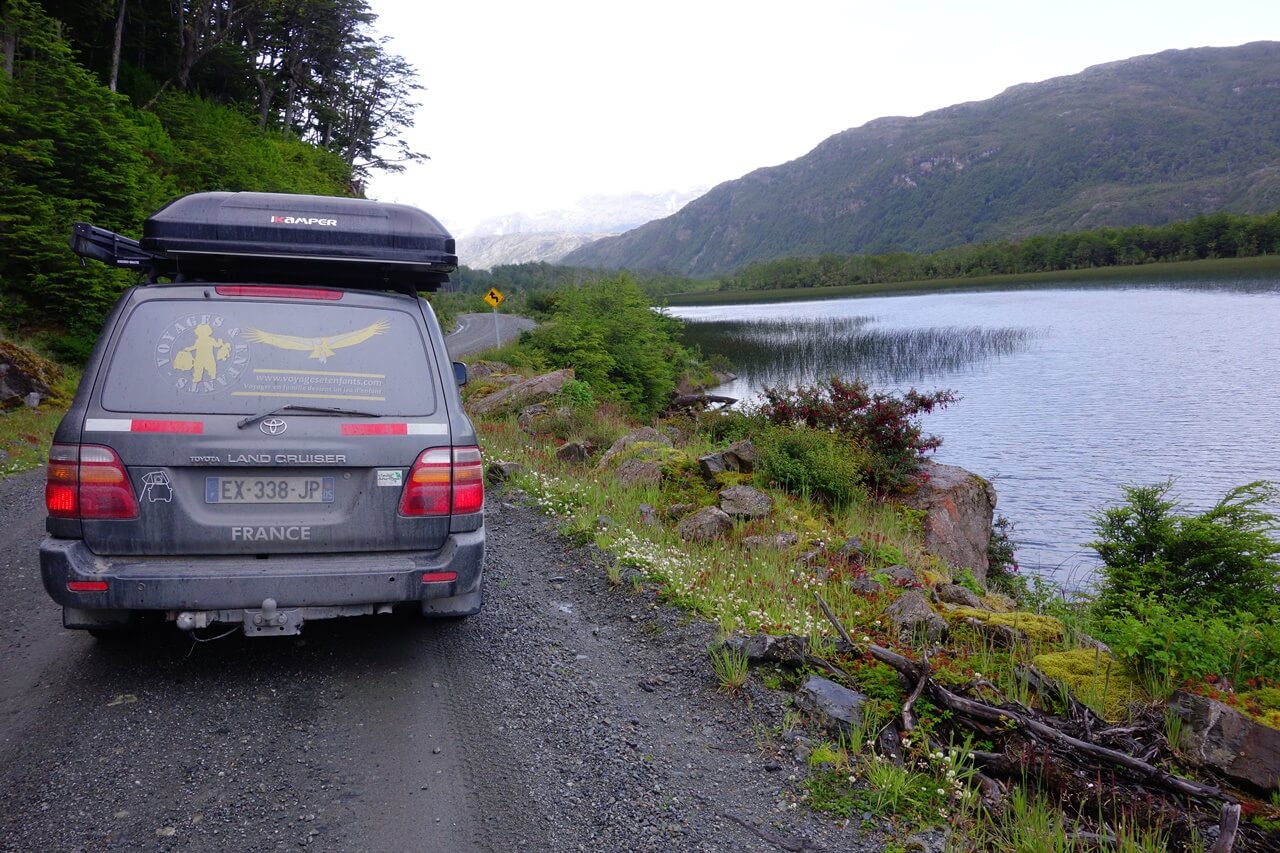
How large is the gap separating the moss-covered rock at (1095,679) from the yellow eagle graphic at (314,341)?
3878 mm

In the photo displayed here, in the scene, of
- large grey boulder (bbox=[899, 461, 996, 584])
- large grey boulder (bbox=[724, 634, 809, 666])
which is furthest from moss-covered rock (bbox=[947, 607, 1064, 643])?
large grey boulder (bbox=[899, 461, 996, 584])

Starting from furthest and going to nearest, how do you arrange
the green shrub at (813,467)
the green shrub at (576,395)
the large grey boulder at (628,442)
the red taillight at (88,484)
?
the green shrub at (576,395) → the large grey boulder at (628,442) → the green shrub at (813,467) → the red taillight at (88,484)

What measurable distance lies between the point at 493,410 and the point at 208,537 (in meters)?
10.9

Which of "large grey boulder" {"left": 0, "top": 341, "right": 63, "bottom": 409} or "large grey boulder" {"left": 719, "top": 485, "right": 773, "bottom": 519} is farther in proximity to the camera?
"large grey boulder" {"left": 0, "top": 341, "right": 63, "bottom": 409}

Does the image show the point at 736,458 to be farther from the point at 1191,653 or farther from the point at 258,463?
the point at 258,463

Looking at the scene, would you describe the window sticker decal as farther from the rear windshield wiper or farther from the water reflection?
the water reflection

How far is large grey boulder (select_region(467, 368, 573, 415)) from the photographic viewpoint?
14352mm

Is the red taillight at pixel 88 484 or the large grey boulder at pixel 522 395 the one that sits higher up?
the red taillight at pixel 88 484

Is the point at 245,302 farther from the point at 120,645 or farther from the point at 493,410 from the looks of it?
the point at 493,410

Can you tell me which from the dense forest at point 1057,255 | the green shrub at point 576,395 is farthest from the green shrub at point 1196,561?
the dense forest at point 1057,255

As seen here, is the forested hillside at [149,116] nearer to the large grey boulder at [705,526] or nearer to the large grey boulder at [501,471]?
the large grey boulder at [501,471]

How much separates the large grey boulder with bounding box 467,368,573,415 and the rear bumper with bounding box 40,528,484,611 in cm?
1074

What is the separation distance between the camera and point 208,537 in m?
3.37

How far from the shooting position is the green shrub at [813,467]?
29.8 ft
